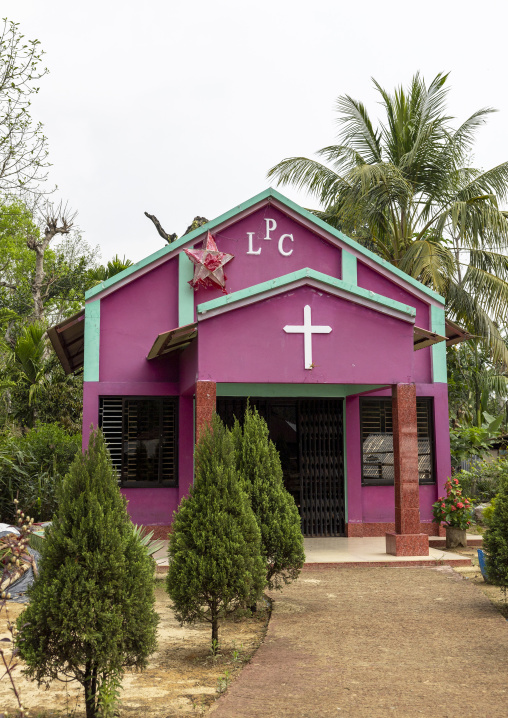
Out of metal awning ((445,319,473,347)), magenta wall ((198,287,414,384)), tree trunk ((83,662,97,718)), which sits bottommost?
tree trunk ((83,662,97,718))

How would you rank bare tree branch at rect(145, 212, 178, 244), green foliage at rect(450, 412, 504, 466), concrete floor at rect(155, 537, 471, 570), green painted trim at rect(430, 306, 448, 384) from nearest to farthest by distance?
concrete floor at rect(155, 537, 471, 570) < green painted trim at rect(430, 306, 448, 384) < green foliage at rect(450, 412, 504, 466) < bare tree branch at rect(145, 212, 178, 244)

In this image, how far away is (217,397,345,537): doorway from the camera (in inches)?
515

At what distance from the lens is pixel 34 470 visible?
14305 millimetres

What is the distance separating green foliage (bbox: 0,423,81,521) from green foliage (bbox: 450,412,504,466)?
28.6ft

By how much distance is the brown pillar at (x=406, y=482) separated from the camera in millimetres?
10648

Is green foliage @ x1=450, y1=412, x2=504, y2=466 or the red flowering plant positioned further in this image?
green foliage @ x1=450, y1=412, x2=504, y2=466

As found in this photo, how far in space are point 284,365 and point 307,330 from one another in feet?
1.94

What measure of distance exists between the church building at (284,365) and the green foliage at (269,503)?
69.3 inches

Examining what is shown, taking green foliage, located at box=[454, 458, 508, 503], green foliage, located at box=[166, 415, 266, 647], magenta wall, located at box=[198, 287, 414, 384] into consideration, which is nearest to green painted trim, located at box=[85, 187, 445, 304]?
magenta wall, located at box=[198, 287, 414, 384]

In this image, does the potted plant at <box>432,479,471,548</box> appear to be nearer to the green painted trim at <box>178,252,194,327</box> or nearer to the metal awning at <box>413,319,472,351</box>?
the metal awning at <box>413,319,472,351</box>

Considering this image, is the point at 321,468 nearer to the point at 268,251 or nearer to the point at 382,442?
the point at 382,442

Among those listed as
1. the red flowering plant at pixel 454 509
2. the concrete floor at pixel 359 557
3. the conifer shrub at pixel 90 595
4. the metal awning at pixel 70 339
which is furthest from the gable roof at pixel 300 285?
the conifer shrub at pixel 90 595

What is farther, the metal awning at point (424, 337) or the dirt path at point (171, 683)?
the metal awning at point (424, 337)

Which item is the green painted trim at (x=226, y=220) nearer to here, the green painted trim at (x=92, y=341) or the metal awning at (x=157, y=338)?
the green painted trim at (x=92, y=341)
